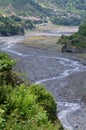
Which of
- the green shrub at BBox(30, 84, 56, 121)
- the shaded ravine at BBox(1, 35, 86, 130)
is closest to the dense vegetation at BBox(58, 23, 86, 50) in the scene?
the shaded ravine at BBox(1, 35, 86, 130)

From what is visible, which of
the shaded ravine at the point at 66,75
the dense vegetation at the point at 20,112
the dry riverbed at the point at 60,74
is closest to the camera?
the dense vegetation at the point at 20,112

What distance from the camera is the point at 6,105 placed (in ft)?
57.4

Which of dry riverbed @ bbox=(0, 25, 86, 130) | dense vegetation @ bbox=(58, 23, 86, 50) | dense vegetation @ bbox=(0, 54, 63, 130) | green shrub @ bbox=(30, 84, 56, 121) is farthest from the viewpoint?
dense vegetation @ bbox=(58, 23, 86, 50)

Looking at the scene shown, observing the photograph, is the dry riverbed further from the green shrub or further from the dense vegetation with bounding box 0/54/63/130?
the dense vegetation with bounding box 0/54/63/130

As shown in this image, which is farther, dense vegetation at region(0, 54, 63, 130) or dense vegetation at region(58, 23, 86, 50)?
dense vegetation at region(58, 23, 86, 50)

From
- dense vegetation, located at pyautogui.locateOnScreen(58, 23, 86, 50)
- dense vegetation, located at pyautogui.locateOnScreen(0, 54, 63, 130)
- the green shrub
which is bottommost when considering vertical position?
dense vegetation, located at pyautogui.locateOnScreen(58, 23, 86, 50)

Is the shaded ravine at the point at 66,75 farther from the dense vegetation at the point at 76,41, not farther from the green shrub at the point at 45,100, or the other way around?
the dense vegetation at the point at 76,41

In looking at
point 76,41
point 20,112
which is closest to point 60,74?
point 76,41

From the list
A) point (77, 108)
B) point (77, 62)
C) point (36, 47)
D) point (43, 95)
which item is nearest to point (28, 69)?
point (77, 62)

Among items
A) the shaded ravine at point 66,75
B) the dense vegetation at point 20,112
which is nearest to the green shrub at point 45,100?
the dense vegetation at point 20,112

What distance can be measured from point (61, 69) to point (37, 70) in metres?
4.94

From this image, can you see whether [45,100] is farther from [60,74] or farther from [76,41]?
[76,41]

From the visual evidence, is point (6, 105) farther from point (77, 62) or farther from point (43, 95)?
point (77, 62)

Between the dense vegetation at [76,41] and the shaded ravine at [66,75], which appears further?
the dense vegetation at [76,41]
